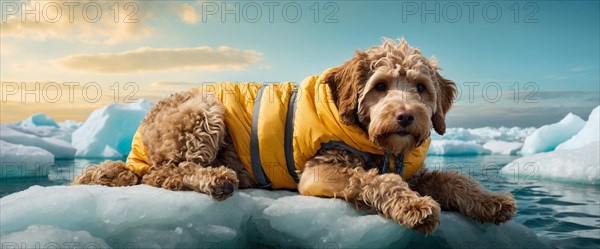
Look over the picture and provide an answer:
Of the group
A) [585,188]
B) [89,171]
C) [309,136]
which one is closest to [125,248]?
[89,171]

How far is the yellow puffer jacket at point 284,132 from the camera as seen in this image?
5.08 metres

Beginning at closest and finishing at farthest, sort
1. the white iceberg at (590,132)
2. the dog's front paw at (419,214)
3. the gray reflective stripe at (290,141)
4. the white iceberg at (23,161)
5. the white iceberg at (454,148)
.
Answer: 1. the dog's front paw at (419,214)
2. the gray reflective stripe at (290,141)
3. the white iceberg at (23,161)
4. the white iceberg at (590,132)
5. the white iceberg at (454,148)

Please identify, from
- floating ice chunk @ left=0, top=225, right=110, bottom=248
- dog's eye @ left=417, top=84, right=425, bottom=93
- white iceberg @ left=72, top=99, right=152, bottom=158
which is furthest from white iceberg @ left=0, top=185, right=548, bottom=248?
white iceberg @ left=72, top=99, right=152, bottom=158

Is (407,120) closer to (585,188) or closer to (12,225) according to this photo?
(12,225)

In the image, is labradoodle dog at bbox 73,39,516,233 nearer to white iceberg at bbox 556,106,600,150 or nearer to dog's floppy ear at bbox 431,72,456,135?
dog's floppy ear at bbox 431,72,456,135

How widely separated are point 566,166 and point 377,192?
11.2 metres

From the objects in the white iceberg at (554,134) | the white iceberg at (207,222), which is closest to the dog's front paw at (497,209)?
the white iceberg at (207,222)

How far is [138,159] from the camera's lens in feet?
19.3

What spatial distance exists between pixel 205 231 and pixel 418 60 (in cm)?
279

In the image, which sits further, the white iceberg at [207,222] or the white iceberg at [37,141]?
the white iceberg at [37,141]

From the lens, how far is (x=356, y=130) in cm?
497

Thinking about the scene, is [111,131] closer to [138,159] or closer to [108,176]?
[138,159]

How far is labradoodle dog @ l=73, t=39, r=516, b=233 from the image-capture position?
4523 millimetres

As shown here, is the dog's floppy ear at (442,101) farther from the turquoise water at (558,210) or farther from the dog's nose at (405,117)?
the dog's nose at (405,117)
